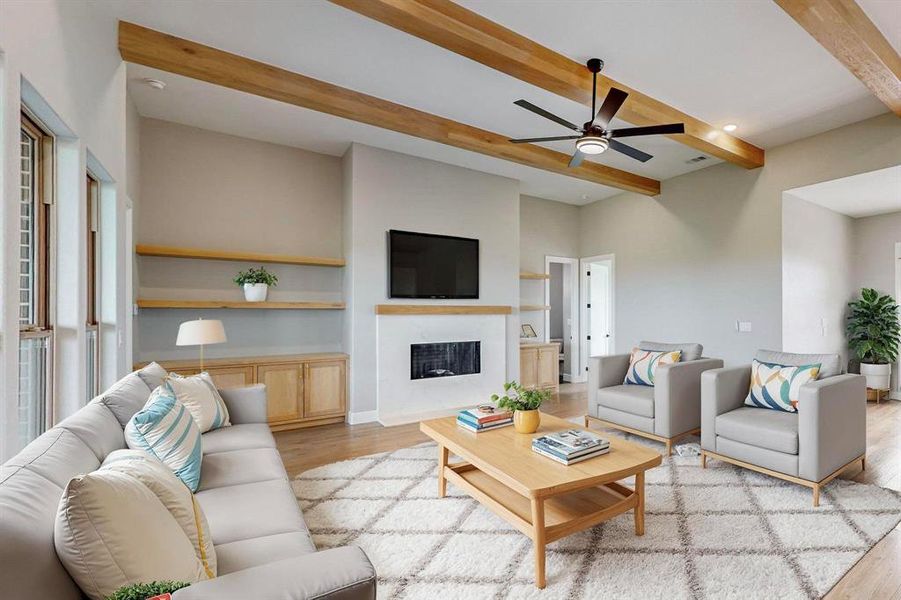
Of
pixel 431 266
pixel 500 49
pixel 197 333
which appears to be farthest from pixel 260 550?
pixel 431 266

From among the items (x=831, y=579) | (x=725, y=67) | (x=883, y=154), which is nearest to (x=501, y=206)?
(x=725, y=67)

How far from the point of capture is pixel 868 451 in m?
3.56

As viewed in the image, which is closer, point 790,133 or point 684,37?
point 684,37

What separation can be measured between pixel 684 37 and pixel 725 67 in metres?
0.58

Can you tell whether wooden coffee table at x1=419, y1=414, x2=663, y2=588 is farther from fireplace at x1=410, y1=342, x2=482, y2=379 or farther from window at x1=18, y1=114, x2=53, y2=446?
fireplace at x1=410, y1=342, x2=482, y2=379

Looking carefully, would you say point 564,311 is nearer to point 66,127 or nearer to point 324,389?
Result: point 324,389

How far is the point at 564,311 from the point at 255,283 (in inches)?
191

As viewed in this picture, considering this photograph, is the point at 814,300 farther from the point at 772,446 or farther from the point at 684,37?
the point at 684,37

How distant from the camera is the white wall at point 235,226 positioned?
4.14 meters

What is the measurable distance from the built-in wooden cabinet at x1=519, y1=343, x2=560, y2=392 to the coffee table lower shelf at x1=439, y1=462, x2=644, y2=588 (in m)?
3.47

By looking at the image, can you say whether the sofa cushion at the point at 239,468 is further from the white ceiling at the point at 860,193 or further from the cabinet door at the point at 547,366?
the white ceiling at the point at 860,193

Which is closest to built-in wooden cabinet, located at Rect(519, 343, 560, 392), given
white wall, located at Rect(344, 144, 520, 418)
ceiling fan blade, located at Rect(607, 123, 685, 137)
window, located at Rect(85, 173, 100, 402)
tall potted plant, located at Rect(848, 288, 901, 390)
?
white wall, located at Rect(344, 144, 520, 418)

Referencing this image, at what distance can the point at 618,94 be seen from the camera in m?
2.65

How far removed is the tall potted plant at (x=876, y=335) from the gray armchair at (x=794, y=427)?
10.1ft
